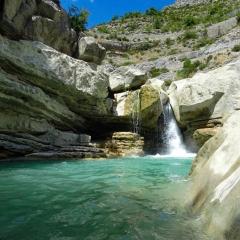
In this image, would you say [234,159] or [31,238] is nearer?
[31,238]

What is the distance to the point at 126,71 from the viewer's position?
1063 inches

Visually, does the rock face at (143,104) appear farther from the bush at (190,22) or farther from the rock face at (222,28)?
the bush at (190,22)

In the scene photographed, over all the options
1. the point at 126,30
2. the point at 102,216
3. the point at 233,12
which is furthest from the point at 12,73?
the point at 126,30

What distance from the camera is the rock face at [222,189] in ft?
15.5

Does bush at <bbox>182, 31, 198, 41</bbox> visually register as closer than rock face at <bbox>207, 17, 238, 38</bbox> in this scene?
No

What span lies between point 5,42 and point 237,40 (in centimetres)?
4554

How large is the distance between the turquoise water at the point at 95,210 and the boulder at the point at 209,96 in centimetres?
1344

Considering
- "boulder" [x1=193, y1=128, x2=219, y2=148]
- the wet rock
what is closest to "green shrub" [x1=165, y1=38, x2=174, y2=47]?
"boulder" [x1=193, y1=128, x2=219, y2=148]

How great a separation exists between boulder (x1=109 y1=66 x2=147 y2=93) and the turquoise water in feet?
49.6

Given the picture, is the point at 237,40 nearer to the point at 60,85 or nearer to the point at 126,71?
the point at 126,71

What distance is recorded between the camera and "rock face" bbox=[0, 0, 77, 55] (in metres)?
19.7

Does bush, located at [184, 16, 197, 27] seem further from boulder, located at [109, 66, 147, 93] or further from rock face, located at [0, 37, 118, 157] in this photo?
rock face, located at [0, 37, 118, 157]

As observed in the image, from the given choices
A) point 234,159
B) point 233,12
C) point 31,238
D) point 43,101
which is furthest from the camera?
point 233,12

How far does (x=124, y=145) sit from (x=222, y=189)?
61.3 feet
